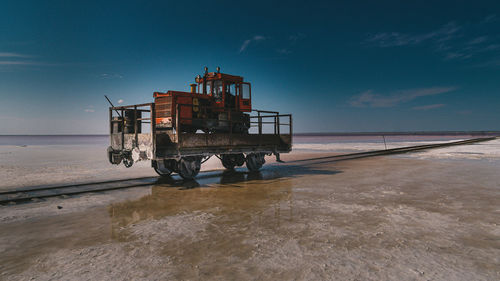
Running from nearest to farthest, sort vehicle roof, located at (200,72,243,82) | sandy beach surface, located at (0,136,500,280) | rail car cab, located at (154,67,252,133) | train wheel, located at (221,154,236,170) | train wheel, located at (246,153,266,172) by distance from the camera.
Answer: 1. sandy beach surface, located at (0,136,500,280)
2. rail car cab, located at (154,67,252,133)
3. vehicle roof, located at (200,72,243,82)
4. train wheel, located at (246,153,266,172)
5. train wheel, located at (221,154,236,170)

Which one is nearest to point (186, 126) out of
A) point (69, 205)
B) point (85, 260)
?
point (69, 205)

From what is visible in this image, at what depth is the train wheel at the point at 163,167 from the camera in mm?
10484

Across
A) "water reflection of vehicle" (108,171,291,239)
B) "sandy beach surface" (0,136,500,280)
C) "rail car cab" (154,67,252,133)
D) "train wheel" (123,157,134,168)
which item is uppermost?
"rail car cab" (154,67,252,133)

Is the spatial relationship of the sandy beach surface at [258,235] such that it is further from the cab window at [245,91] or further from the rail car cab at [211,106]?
the cab window at [245,91]

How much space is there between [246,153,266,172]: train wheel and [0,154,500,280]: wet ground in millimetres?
4038

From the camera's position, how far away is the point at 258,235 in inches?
178

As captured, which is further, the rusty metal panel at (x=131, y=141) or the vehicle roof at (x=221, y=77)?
the vehicle roof at (x=221, y=77)

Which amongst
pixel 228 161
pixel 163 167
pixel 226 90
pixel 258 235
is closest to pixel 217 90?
pixel 226 90

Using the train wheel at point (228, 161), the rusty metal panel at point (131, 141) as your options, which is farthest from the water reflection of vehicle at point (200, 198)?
the train wheel at point (228, 161)

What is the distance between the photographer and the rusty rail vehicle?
9055mm

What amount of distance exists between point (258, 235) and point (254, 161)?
7.75 m

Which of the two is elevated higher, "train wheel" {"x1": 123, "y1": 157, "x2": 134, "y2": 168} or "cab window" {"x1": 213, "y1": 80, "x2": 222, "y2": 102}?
"cab window" {"x1": 213, "y1": 80, "x2": 222, "y2": 102}

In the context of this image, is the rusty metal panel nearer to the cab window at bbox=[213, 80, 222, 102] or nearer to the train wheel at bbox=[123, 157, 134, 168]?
the train wheel at bbox=[123, 157, 134, 168]

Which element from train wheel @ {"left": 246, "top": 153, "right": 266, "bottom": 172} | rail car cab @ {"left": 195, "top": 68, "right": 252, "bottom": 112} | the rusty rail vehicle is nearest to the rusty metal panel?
the rusty rail vehicle
